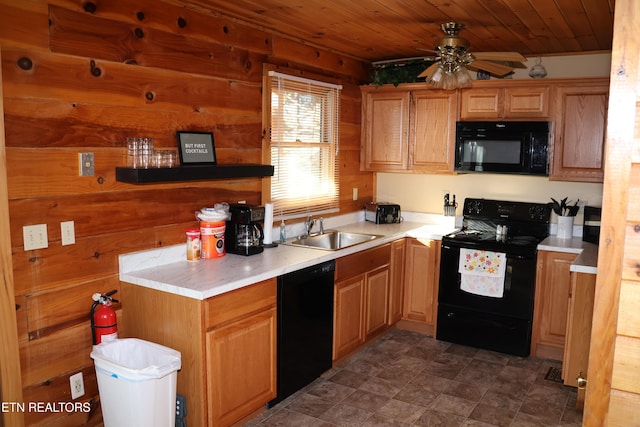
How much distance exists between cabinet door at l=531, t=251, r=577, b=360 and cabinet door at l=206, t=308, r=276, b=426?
213cm

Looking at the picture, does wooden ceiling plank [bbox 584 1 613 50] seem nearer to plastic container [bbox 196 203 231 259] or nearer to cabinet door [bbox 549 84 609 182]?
cabinet door [bbox 549 84 609 182]

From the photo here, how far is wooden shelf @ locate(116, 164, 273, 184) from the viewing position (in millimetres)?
2711

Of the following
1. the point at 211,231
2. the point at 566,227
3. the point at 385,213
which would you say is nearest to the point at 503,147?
the point at 566,227

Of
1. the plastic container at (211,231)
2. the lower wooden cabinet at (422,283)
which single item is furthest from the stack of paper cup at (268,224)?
the lower wooden cabinet at (422,283)

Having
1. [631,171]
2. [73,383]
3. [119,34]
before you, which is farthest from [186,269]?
[631,171]

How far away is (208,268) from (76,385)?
89 centimetres

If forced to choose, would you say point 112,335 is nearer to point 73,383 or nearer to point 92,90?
point 73,383

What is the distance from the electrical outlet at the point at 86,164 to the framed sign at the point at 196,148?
21.9 inches

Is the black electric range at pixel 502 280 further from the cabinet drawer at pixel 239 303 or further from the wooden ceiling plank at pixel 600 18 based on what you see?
the cabinet drawer at pixel 239 303

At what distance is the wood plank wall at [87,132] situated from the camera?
2.42 metres

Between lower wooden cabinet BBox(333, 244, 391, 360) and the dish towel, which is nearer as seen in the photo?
lower wooden cabinet BBox(333, 244, 391, 360)

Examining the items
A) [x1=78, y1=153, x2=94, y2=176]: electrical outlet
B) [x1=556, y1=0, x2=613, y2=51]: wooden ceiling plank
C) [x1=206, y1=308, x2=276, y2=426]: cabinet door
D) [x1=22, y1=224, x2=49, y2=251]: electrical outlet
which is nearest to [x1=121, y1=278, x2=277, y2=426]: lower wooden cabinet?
[x1=206, y1=308, x2=276, y2=426]: cabinet door

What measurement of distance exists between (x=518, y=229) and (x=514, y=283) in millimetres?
615

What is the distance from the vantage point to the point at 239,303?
2848 millimetres
